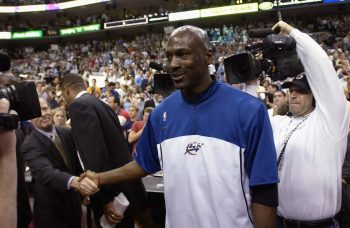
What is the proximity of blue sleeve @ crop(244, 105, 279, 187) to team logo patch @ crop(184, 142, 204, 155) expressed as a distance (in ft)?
0.70

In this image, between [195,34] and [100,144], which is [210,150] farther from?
[100,144]

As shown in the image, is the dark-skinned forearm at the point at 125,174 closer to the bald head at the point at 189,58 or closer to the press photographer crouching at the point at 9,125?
the bald head at the point at 189,58

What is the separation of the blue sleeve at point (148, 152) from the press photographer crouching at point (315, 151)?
2.70 ft

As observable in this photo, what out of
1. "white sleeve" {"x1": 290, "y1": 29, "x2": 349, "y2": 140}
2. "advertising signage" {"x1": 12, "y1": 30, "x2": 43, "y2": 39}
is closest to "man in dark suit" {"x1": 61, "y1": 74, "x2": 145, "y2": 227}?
"white sleeve" {"x1": 290, "y1": 29, "x2": 349, "y2": 140}

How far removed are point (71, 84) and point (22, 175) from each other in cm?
80

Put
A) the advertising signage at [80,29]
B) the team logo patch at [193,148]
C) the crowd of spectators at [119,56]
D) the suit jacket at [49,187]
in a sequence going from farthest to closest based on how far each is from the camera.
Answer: the advertising signage at [80,29] → the crowd of spectators at [119,56] → the suit jacket at [49,187] → the team logo patch at [193,148]

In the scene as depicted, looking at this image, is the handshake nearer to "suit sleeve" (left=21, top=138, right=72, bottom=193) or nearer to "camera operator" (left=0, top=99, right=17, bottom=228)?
"suit sleeve" (left=21, top=138, right=72, bottom=193)

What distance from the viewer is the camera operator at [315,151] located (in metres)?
2.31

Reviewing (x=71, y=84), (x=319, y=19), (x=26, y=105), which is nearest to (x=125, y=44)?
(x=319, y=19)

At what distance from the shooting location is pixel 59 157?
10.6 ft

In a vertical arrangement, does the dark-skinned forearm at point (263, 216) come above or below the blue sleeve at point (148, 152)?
below

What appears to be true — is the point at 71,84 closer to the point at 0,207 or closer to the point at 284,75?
the point at 284,75

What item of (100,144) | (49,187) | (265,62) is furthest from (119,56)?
(265,62)

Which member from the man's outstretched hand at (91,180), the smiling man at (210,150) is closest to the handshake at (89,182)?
the man's outstretched hand at (91,180)
